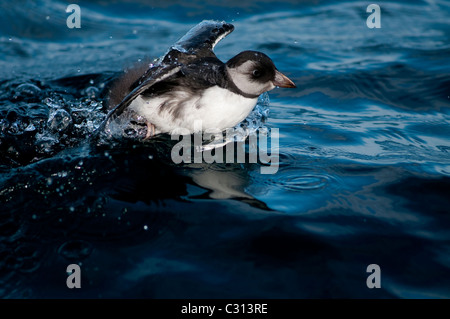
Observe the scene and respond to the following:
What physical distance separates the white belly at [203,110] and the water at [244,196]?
334mm

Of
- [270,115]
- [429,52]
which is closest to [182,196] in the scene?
[270,115]

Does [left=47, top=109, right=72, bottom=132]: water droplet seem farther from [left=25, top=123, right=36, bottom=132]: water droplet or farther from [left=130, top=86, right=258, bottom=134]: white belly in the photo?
[left=130, top=86, right=258, bottom=134]: white belly

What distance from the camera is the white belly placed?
489cm

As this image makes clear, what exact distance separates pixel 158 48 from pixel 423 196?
5.81m

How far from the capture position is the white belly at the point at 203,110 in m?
4.89

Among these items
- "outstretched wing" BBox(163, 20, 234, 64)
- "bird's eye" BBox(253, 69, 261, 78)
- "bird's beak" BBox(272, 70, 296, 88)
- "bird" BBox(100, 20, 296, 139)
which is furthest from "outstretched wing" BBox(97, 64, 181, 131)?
"bird's beak" BBox(272, 70, 296, 88)

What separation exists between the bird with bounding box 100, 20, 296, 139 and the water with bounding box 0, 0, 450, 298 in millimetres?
380

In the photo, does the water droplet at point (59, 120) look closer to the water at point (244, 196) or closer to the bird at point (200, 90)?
the water at point (244, 196)

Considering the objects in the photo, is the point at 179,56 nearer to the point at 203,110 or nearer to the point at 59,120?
the point at 203,110

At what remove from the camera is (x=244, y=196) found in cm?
447

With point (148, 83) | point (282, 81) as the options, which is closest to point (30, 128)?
point (148, 83)

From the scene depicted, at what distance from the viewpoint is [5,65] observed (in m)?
8.13

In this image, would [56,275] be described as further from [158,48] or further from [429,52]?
Answer: [429,52]
